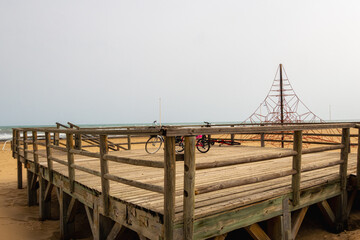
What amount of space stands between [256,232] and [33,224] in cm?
552

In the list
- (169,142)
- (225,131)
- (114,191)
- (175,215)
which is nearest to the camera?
(169,142)

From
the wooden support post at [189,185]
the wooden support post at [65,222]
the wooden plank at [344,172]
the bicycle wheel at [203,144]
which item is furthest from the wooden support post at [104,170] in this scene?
the bicycle wheel at [203,144]

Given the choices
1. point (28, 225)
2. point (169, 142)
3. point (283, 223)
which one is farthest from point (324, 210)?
point (28, 225)

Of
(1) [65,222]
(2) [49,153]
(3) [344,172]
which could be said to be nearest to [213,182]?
(3) [344,172]

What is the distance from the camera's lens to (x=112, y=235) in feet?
14.1

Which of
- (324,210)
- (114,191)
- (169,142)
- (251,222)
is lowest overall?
(324,210)

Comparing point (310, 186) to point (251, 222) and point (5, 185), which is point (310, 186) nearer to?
point (251, 222)

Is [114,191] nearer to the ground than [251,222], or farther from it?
farther from it

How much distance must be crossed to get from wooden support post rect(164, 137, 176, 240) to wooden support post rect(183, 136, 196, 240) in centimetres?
13

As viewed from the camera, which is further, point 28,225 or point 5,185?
point 5,185

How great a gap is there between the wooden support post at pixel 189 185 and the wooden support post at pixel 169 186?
0.13m

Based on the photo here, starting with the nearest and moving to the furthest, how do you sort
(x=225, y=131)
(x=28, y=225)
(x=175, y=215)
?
(x=175, y=215) < (x=225, y=131) < (x=28, y=225)

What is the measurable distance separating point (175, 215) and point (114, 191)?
1.44 m

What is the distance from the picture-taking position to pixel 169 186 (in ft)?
9.64
